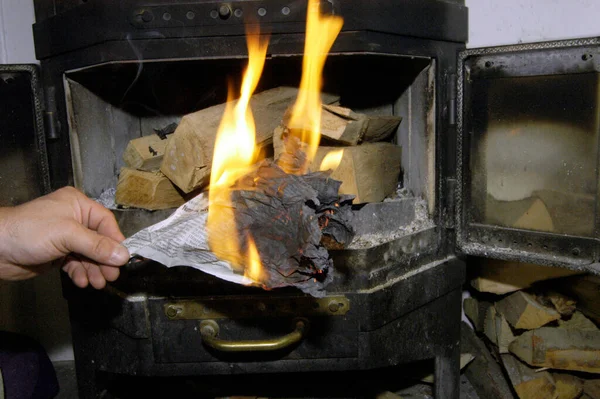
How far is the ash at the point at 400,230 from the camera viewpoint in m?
1.08

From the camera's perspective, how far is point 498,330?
141 cm

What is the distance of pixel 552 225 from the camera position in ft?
3.74

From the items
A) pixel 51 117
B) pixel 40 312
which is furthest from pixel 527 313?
pixel 40 312

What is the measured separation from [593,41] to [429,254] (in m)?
0.56

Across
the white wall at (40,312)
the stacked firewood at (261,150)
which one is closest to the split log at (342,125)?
the stacked firewood at (261,150)

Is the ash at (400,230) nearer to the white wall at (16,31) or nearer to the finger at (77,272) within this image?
the finger at (77,272)

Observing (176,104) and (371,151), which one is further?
(176,104)

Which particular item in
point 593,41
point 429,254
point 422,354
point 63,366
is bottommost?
point 63,366

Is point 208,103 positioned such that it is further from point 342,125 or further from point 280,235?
point 280,235

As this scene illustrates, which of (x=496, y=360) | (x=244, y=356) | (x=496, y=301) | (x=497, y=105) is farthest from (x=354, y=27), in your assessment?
(x=496, y=360)

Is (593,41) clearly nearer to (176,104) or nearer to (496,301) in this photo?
(496,301)

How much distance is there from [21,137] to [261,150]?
1.87 ft

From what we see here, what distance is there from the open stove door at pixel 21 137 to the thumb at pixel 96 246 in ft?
1.37

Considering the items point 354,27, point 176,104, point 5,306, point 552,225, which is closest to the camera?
point 354,27
